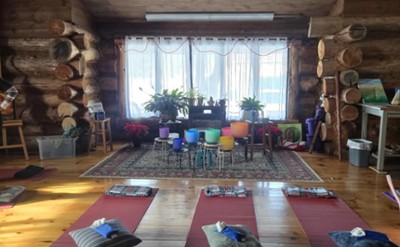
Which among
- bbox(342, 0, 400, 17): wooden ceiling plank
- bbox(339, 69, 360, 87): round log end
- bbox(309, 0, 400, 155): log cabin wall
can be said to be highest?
bbox(342, 0, 400, 17): wooden ceiling plank

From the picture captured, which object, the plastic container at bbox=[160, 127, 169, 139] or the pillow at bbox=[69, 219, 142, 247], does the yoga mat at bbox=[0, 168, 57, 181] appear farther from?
the pillow at bbox=[69, 219, 142, 247]

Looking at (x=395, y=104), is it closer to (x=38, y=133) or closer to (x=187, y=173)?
(x=187, y=173)

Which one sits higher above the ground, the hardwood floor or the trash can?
the trash can

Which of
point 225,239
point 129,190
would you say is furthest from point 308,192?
point 129,190

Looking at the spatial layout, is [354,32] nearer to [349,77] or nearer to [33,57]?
[349,77]

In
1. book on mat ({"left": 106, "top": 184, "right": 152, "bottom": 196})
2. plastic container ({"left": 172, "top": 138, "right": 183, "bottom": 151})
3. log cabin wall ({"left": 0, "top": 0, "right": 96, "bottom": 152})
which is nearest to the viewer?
book on mat ({"left": 106, "top": 184, "right": 152, "bottom": 196})

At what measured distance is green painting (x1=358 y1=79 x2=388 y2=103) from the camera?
514 cm

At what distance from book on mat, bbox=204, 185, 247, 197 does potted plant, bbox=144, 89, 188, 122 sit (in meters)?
2.60

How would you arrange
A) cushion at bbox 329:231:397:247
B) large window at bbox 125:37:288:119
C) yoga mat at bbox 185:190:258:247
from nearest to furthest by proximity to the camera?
cushion at bbox 329:231:397:247, yoga mat at bbox 185:190:258:247, large window at bbox 125:37:288:119

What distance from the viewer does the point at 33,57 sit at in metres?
5.66

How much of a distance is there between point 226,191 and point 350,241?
4.74 feet

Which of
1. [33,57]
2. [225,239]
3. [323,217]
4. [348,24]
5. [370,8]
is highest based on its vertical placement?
[370,8]

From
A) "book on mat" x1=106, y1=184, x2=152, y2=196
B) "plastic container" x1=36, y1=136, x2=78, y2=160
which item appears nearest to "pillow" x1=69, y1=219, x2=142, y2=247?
"book on mat" x1=106, y1=184, x2=152, y2=196

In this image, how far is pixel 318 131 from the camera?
19.1 feet
